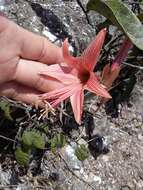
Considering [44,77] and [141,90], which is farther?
[141,90]

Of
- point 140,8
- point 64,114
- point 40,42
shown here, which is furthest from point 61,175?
point 140,8

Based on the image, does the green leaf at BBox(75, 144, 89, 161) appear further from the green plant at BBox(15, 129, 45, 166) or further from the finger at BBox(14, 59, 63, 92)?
the finger at BBox(14, 59, 63, 92)

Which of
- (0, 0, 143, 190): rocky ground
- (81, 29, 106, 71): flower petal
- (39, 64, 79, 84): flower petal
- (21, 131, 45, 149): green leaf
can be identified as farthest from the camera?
(0, 0, 143, 190): rocky ground

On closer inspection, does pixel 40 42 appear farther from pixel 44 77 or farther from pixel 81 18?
pixel 81 18

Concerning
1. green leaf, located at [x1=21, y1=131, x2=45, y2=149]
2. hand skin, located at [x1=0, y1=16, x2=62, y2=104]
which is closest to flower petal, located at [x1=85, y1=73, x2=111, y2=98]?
hand skin, located at [x1=0, y1=16, x2=62, y2=104]

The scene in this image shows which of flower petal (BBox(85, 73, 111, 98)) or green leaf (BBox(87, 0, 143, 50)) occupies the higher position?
green leaf (BBox(87, 0, 143, 50))

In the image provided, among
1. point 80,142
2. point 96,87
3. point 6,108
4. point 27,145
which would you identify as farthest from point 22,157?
point 96,87

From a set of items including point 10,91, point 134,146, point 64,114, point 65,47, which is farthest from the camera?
point 134,146
